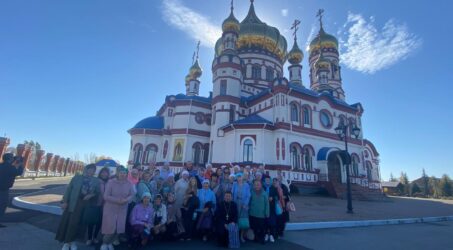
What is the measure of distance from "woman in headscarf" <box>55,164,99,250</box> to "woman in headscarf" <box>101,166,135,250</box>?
0.45 m

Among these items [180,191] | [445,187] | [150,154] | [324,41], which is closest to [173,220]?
[180,191]

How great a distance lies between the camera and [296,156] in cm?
2153

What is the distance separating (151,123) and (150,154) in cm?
378

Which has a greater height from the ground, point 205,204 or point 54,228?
point 205,204

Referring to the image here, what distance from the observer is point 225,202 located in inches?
237

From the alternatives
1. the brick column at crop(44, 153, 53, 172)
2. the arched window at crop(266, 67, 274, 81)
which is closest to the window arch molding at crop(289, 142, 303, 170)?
the arched window at crop(266, 67, 274, 81)

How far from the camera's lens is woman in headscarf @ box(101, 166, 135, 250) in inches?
196

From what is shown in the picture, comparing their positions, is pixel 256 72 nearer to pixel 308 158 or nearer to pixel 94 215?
pixel 308 158

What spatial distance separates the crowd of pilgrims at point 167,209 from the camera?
16.7 ft

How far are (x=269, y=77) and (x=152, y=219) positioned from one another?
28.0 metres

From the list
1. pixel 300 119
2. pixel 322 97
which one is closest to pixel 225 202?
pixel 300 119

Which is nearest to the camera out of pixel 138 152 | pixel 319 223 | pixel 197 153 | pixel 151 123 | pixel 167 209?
pixel 167 209

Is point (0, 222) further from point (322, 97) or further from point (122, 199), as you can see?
point (322, 97)

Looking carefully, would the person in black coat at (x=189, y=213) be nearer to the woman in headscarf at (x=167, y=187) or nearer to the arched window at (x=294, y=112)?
the woman in headscarf at (x=167, y=187)
